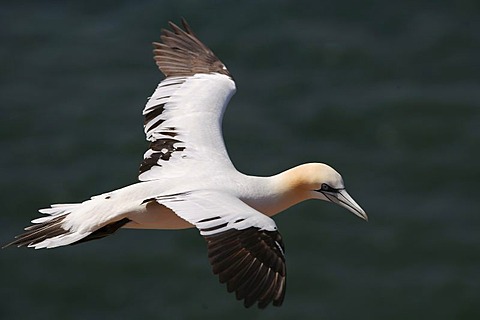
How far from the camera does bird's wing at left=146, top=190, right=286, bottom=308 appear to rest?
8945 millimetres

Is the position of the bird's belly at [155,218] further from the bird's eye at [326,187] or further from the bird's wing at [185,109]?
the bird's eye at [326,187]

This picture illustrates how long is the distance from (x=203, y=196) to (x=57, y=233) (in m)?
1.32

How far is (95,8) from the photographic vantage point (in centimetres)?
1764

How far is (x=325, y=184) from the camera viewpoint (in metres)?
10.6

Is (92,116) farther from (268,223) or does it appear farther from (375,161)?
(268,223)

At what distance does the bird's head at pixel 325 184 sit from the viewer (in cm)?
1060

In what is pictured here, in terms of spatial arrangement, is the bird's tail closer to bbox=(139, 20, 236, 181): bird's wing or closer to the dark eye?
bbox=(139, 20, 236, 181): bird's wing

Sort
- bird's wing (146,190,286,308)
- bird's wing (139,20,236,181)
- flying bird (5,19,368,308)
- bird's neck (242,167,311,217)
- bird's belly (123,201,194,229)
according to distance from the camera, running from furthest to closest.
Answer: bird's wing (139,20,236,181)
bird's neck (242,167,311,217)
bird's belly (123,201,194,229)
flying bird (5,19,368,308)
bird's wing (146,190,286,308)

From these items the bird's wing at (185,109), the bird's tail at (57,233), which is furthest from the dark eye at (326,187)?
the bird's tail at (57,233)

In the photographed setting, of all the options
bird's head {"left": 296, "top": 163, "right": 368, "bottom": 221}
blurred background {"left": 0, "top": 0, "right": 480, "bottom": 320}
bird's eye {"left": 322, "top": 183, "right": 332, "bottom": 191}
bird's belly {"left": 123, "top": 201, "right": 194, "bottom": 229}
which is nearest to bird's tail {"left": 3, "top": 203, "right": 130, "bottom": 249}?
bird's belly {"left": 123, "top": 201, "right": 194, "bottom": 229}

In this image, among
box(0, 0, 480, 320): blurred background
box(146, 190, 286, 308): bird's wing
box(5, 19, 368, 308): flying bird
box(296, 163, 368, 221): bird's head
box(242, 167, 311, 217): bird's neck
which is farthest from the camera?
box(0, 0, 480, 320): blurred background

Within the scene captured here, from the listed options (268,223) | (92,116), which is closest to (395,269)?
(92,116)

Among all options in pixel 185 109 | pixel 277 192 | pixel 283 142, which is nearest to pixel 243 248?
pixel 277 192

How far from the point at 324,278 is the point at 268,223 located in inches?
218
